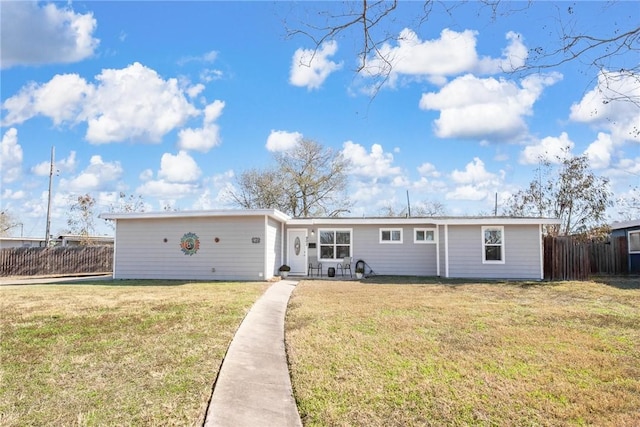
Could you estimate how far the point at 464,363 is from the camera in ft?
17.0

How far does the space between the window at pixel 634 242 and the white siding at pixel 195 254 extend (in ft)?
55.0

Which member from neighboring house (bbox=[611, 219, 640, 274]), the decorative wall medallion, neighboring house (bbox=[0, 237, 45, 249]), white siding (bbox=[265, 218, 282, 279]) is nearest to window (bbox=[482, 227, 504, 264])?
neighboring house (bbox=[611, 219, 640, 274])

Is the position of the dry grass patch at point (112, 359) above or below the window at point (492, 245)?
below

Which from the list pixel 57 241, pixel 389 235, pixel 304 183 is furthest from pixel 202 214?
pixel 57 241

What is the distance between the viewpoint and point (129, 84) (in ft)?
44.5

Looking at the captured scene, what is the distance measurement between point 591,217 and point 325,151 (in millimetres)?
17177

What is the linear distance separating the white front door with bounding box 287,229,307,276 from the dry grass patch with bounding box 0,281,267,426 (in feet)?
29.7

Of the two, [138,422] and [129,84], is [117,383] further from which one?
[129,84]

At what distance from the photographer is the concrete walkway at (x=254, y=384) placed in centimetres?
368

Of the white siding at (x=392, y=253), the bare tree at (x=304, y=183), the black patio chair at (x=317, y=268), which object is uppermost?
the bare tree at (x=304, y=183)

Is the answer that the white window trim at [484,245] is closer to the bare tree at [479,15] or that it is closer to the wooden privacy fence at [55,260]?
the bare tree at [479,15]

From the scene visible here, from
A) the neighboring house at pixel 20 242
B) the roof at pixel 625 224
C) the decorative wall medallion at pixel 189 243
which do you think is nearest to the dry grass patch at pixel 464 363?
the decorative wall medallion at pixel 189 243

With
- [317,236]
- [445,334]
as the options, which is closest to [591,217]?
[317,236]

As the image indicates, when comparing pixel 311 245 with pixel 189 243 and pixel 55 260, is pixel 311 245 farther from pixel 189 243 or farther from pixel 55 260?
pixel 55 260
